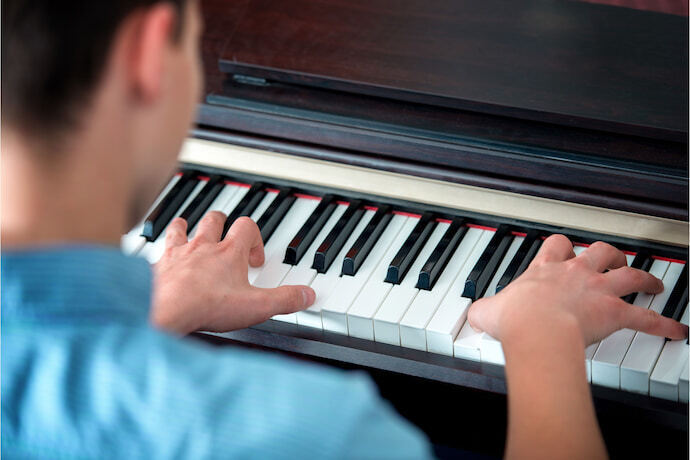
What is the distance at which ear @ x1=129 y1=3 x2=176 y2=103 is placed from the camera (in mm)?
961

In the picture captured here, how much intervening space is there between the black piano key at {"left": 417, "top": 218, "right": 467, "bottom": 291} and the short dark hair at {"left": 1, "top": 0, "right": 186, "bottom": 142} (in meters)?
0.90

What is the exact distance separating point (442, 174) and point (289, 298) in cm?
42

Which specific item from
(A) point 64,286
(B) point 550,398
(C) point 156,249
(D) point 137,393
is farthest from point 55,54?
(C) point 156,249

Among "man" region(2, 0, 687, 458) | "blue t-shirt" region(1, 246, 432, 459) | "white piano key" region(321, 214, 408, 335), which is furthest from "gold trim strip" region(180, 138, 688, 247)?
"blue t-shirt" region(1, 246, 432, 459)

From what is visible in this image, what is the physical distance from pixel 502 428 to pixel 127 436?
1282 mm

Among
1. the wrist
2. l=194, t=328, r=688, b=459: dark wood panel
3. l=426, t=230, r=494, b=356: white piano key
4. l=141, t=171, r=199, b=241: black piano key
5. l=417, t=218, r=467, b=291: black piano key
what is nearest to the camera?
the wrist

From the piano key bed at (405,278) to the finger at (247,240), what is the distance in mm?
25

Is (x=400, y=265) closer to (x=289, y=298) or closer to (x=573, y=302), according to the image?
(x=289, y=298)

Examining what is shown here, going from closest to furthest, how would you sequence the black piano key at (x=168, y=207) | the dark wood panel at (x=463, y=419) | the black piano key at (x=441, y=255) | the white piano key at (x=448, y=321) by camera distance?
the white piano key at (x=448, y=321)
the black piano key at (x=441, y=255)
the dark wood panel at (x=463, y=419)
the black piano key at (x=168, y=207)

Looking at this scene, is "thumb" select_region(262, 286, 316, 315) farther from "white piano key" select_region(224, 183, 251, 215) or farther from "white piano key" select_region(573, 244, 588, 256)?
"white piano key" select_region(573, 244, 588, 256)

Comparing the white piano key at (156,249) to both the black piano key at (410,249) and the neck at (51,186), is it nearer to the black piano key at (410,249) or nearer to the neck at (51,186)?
Answer: the black piano key at (410,249)

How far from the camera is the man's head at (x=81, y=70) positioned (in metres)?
0.94

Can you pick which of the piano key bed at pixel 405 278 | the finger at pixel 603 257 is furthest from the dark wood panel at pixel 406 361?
the finger at pixel 603 257

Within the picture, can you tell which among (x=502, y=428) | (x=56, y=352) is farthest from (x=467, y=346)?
(x=56, y=352)
